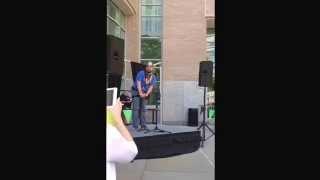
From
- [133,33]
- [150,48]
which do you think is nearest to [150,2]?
[133,33]

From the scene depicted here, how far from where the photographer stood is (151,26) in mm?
14586

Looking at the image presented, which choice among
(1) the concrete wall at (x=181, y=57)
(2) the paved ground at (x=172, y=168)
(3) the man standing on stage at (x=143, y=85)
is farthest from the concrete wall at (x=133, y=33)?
(2) the paved ground at (x=172, y=168)

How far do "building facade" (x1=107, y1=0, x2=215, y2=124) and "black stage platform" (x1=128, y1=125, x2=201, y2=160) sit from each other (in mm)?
5588

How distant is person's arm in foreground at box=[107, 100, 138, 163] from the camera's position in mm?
1874

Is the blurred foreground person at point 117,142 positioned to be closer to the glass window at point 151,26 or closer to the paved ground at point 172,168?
the paved ground at point 172,168

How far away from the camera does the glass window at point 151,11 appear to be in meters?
14.5

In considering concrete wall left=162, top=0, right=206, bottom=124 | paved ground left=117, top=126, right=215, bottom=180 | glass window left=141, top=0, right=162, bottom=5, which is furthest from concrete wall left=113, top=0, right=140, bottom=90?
paved ground left=117, top=126, right=215, bottom=180

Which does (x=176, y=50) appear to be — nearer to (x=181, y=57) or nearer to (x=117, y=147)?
(x=181, y=57)

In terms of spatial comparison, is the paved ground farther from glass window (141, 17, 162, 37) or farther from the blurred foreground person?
glass window (141, 17, 162, 37)

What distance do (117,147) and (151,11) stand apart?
1310 centimetres

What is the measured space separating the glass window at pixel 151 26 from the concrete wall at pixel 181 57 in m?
0.32
